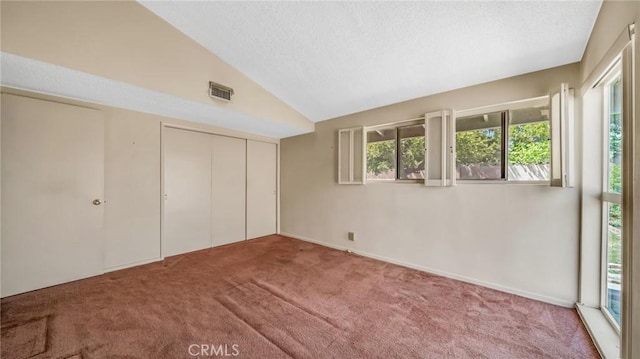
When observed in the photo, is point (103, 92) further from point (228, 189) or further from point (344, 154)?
point (344, 154)

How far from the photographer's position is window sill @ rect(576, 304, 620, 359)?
1516 mm

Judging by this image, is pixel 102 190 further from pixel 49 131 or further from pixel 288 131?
pixel 288 131

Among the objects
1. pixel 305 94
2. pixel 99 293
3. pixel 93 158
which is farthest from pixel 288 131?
pixel 99 293

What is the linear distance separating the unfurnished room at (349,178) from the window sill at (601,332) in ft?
0.05

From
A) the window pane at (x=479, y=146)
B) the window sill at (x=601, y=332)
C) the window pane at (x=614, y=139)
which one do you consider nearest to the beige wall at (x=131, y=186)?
the window pane at (x=479, y=146)

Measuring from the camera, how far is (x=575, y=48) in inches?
77.7

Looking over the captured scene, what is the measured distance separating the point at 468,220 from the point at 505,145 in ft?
3.08

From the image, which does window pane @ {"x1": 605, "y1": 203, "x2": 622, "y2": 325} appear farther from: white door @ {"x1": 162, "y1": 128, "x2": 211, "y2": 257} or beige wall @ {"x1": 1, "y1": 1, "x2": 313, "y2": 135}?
white door @ {"x1": 162, "y1": 128, "x2": 211, "y2": 257}

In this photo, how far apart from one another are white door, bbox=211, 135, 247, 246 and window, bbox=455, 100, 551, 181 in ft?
12.1

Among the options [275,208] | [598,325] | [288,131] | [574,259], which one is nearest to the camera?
[598,325]

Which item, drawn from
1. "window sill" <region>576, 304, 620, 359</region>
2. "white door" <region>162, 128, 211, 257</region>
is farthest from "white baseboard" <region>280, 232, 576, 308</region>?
"white door" <region>162, 128, 211, 257</region>

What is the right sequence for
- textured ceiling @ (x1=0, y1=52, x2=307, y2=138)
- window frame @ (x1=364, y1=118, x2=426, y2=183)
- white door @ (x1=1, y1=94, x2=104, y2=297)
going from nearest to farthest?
textured ceiling @ (x1=0, y1=52, x2=307, y2=138) → white door @ (x1=1, y1=94, x2=104, y2=297) → window frame @ (x1=364, y1=118, x2=426, y2=183)

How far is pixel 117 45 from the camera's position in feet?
7.16

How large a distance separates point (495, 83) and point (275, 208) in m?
4.24
